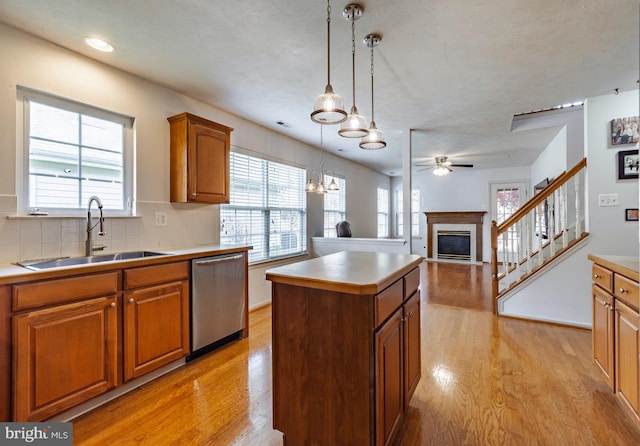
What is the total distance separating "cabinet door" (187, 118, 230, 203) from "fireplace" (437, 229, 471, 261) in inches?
260

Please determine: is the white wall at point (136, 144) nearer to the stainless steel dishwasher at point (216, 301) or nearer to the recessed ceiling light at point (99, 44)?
the recessed ceiling light at point (99, 44)

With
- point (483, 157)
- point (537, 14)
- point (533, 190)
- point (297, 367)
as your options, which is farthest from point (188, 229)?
Result: point (533, 190)

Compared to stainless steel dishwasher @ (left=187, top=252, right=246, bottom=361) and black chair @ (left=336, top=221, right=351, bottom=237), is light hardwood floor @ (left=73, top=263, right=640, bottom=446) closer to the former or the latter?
stainless steel dishwasher @ (left=187, top=252, right=246, bottom=361)

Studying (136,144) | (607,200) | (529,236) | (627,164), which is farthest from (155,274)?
(627,164)

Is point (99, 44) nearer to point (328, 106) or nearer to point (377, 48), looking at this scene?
point (328, 106)

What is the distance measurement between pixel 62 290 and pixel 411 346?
2.09 m

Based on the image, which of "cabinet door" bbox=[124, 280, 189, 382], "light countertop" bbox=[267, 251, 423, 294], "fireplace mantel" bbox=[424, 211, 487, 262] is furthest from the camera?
"fireplace mantel" bbox=[424, 211, 487, 262]

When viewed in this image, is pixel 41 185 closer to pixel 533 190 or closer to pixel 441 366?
pixel 441 366

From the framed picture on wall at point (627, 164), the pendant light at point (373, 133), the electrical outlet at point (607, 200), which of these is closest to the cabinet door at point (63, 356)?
the pendant light at point (373, 133)

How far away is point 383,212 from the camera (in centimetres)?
870

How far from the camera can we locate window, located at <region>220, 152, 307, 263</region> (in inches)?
147

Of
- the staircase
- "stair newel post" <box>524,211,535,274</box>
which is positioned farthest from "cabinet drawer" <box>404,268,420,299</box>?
"stair newel post" <box>524,211,535,274</box>

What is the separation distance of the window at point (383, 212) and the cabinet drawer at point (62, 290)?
279 inches

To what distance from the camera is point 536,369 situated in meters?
2.35
